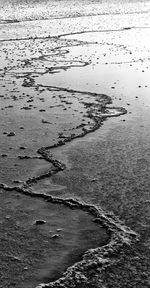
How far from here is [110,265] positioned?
5016mm

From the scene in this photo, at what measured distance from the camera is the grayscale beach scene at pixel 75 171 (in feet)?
16.6

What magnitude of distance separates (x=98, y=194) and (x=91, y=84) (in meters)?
7.11

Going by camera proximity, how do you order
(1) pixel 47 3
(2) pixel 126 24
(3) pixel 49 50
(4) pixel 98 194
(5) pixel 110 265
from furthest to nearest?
1. (1) pixel 47 3
2. (2) pixel 126 24
3. (3) pixel 49 50
4. (4) pixel 98 194
5. (5) pixel 110 265

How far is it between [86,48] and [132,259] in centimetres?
1586

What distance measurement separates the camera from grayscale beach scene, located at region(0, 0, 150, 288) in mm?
5055

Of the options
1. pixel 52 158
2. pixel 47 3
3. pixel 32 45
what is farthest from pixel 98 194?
pixel 47 3

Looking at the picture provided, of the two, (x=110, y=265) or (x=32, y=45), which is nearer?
(x=110, y=265)

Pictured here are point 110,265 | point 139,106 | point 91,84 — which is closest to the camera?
point 110,265

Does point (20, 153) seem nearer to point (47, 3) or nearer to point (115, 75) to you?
point (115, 75)

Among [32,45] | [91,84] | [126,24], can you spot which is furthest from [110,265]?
[126,24]

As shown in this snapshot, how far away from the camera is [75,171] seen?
297 inches

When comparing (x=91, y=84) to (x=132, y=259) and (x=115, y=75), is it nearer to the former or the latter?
(x=115, y=75)

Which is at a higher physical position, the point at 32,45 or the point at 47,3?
the point at 47,3

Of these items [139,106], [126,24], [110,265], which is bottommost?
[110,265]
